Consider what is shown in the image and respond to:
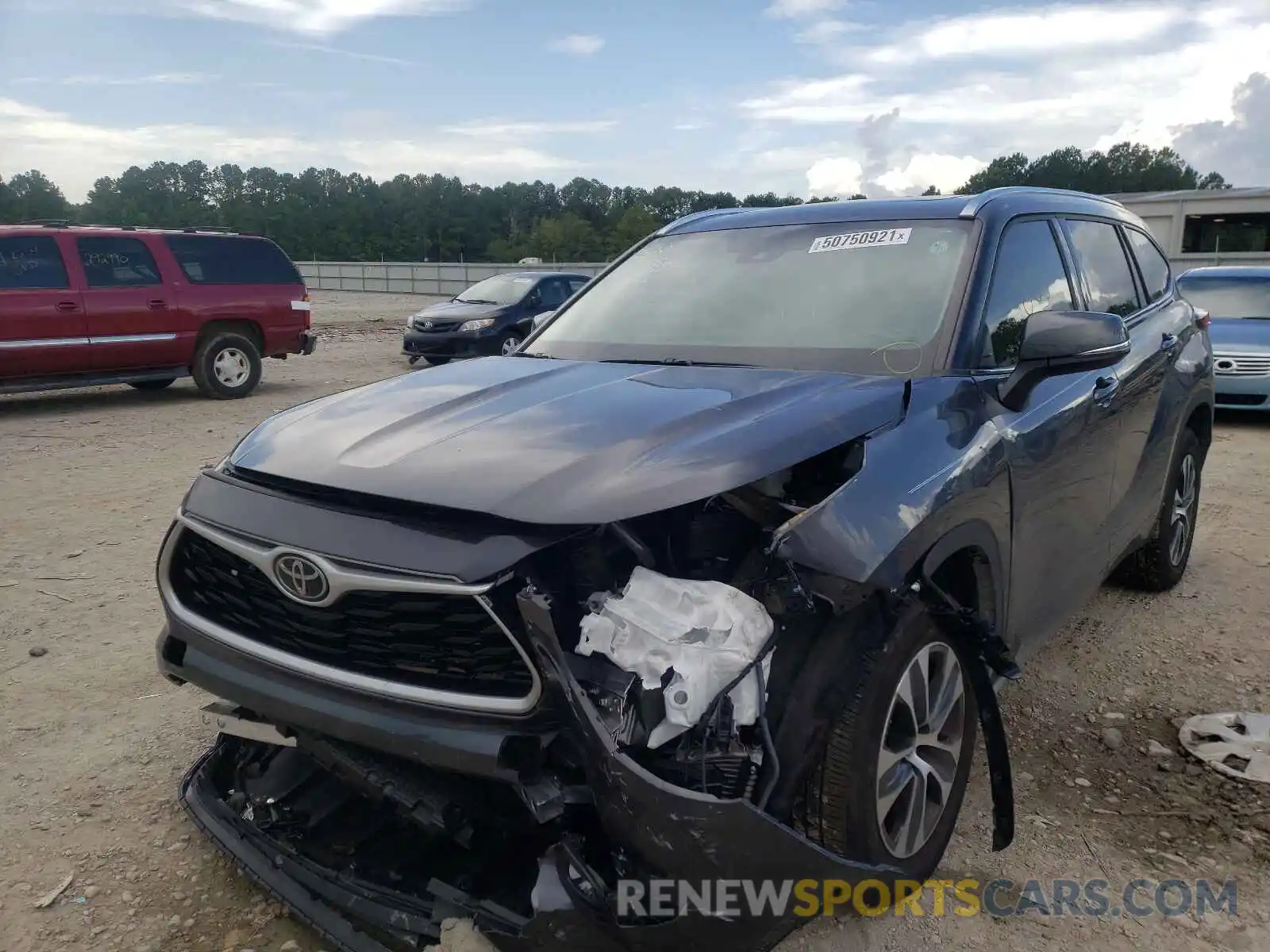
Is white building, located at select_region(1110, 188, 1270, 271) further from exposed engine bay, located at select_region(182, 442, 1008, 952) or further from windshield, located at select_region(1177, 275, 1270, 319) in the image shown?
exposed engine bay, located at select_region(182, 442, 1008, 952)

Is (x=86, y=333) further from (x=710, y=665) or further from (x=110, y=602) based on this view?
(x=710, y=665)

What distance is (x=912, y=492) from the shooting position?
2.36 m

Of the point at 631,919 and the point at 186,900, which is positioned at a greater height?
the point at 631,919

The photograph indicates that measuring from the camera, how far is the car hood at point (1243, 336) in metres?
9.96

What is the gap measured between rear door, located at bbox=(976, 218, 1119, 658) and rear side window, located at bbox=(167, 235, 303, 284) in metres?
10.5

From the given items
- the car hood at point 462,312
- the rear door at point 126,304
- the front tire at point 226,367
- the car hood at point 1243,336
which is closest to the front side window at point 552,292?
the car hood at point 462,312

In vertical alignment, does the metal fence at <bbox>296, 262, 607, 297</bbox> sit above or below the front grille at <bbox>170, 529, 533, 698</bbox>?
above

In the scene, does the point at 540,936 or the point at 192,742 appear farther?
the point at 192,742

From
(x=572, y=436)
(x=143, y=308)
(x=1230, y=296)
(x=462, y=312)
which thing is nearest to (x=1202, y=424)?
(x=572, y=436)

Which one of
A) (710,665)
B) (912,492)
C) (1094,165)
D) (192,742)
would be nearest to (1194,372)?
(912,492)

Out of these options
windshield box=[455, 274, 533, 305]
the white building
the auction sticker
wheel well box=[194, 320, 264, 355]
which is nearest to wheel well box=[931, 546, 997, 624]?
the auction sticker

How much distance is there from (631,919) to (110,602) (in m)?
3.88

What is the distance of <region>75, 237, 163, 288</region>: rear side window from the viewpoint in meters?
10.7

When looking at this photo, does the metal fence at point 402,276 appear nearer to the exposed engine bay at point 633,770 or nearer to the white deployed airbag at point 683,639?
the exposed engine bay at point 633,770
